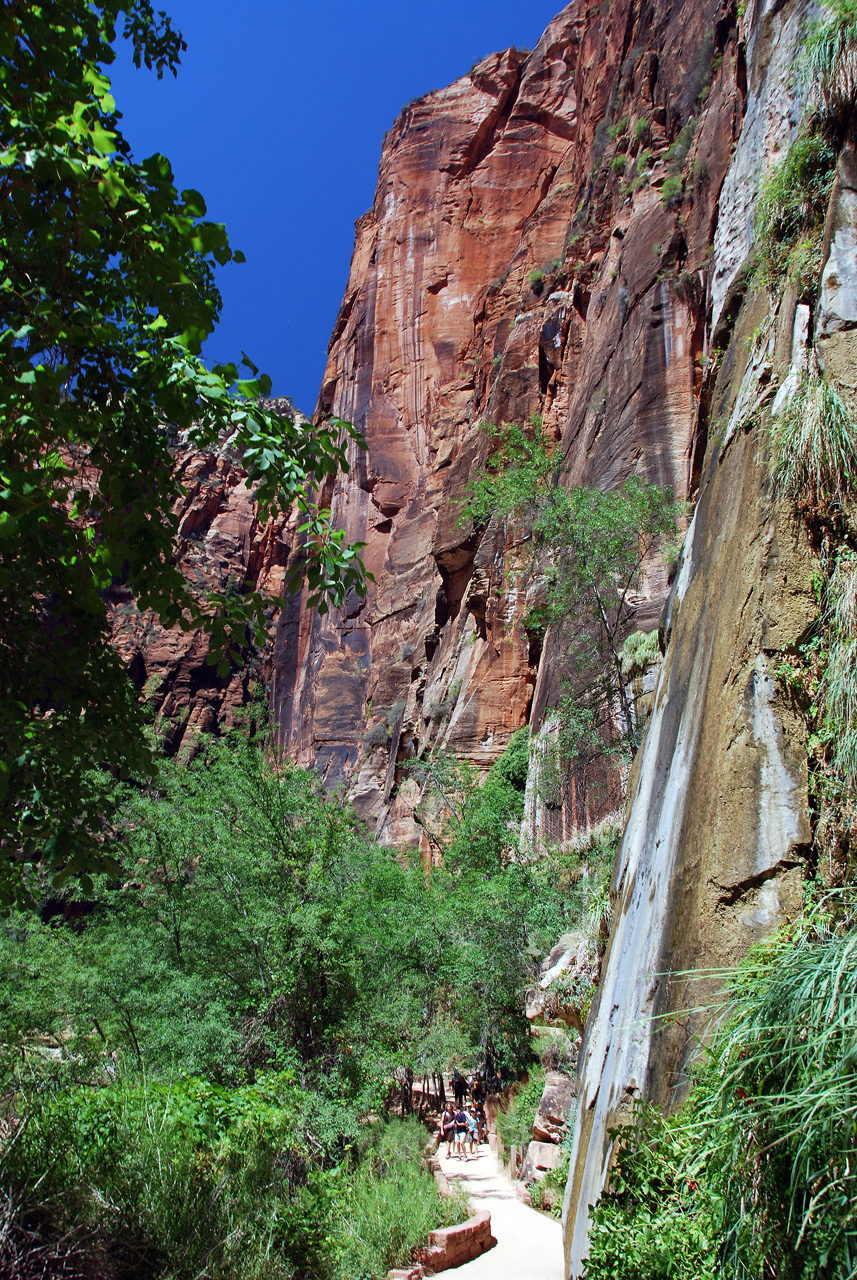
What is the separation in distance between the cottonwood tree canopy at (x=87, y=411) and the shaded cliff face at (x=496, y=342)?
1292 cm

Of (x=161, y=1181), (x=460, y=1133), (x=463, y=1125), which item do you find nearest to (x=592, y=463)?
(x=463, y=1125)

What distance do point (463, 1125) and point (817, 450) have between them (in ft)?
50.3

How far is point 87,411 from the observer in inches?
157

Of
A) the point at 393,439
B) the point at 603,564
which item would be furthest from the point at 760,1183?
the point at 393,439

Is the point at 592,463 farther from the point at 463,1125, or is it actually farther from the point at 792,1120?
the point at 792,1120

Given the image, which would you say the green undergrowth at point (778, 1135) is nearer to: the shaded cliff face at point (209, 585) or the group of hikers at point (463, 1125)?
the group of hikers at point (463, 1125)

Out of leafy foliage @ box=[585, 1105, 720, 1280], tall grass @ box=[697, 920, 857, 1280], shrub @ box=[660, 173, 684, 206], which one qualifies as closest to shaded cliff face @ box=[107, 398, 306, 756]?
shrub @ box=[660, 173, 684, 206]

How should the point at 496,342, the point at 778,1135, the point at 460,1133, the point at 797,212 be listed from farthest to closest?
the point at 496,342
the point at 460,1133
the point at 797,212
the point at 778,1135

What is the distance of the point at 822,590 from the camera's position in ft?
15.6

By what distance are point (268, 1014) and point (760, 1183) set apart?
10.2 meters

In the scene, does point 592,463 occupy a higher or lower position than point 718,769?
higher

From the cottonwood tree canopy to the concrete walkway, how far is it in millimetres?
7367

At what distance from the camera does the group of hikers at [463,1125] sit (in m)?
15.9

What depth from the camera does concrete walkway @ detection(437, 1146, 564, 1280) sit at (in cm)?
847
